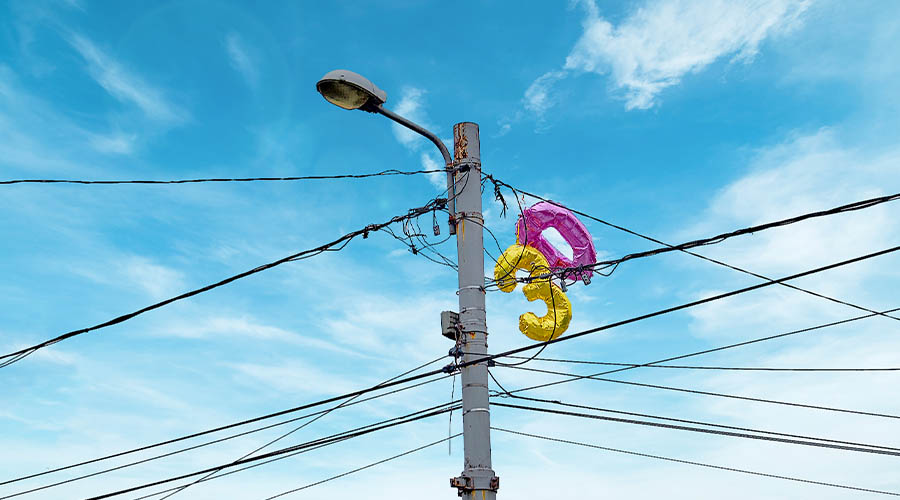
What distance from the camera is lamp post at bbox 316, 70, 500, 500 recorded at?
8367 mm

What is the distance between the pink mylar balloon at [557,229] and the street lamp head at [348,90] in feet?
9.67

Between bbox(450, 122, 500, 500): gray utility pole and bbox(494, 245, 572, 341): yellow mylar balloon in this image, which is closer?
bbox(450, 122, 500, 500): gray utility pole

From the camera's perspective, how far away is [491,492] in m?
8.29

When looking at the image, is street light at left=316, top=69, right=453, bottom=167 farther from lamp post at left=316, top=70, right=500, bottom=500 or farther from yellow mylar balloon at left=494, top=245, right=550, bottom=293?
yellow mylar balloon at left=494, top=245, right=550, bottom=293

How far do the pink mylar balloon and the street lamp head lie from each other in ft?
9.67

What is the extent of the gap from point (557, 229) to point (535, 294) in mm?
1245

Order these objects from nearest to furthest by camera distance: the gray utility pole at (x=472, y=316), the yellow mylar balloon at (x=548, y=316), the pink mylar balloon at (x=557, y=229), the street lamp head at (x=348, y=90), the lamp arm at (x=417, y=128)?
the gray utility pole at (x=472, y=316), the street lamp head at (x=348, y=90), the lamp arm at (x=417, y=128), the yellow mylar balloon at (x=548, y=316), the pink mylar balloon at (x=557, y=229)

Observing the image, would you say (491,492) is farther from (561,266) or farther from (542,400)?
(561,266)

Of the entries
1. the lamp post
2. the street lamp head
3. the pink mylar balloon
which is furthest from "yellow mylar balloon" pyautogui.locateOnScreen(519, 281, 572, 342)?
the street lamp head

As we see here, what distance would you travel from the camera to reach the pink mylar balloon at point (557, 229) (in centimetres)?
1072

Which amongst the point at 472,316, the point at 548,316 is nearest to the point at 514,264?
the point at 548,316

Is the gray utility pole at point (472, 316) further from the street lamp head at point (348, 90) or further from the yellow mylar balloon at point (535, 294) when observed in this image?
the street lamp head at point (348, 90)

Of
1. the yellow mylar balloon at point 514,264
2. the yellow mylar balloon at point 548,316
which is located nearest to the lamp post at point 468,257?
the yellow mylar balloon at point 514,264

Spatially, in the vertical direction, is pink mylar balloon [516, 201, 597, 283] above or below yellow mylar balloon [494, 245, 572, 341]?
above
